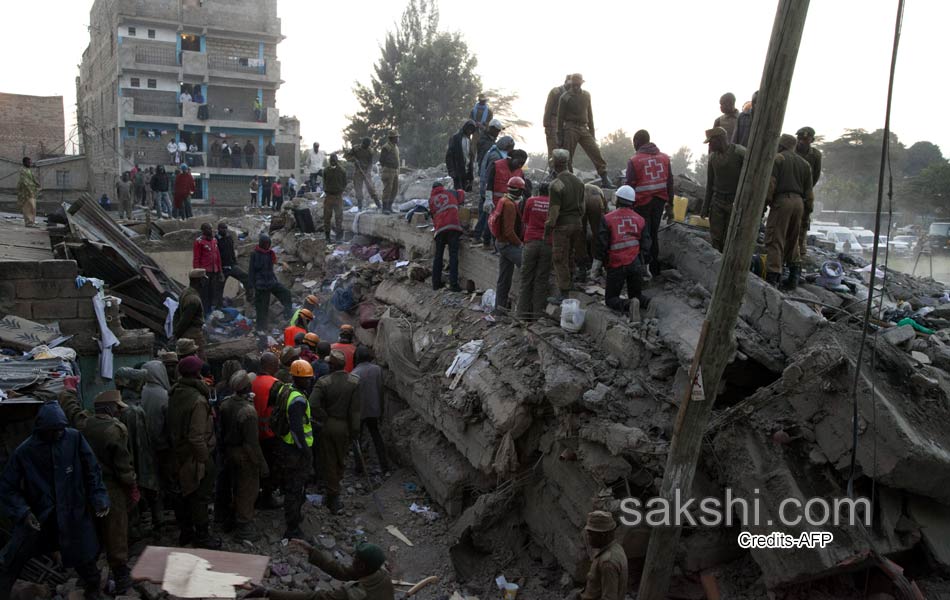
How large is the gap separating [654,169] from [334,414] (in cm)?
449

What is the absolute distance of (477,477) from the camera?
7.61m

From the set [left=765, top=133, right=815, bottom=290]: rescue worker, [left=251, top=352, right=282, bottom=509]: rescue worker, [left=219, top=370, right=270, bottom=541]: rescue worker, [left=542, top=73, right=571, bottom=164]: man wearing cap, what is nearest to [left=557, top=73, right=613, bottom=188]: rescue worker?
[left=542, top=73, right=571, bottom=164]: man wearing cap

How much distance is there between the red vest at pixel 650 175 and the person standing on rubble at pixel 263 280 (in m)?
6.32

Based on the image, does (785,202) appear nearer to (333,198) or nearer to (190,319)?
(190,319)

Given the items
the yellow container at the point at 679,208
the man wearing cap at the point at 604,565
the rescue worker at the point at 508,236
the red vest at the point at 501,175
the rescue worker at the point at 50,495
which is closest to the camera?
the man wearing cap at the point at 604,565

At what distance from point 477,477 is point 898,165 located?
38974 millimetres

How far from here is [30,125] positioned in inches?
1500

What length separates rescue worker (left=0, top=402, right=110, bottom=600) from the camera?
16.4 ft

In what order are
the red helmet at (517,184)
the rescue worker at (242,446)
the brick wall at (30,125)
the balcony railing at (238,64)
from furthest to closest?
the brick wall at (30,125) < the balcony railing at (238,64) < the red helmet at (517,184) < the rescue worker at (242,446)

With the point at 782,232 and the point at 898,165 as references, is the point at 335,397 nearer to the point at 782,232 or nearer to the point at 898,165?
the point at 782,232

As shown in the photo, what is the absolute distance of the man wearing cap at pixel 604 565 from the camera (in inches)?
177

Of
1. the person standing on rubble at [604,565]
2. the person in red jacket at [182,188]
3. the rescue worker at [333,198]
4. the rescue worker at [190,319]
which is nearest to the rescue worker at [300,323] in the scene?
the rescue worker at [190,319]

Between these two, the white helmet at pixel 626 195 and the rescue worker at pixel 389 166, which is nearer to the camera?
the white helmet at pixel 626 195

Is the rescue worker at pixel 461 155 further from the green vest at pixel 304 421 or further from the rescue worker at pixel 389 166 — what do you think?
the green vest at pixel 304 421
